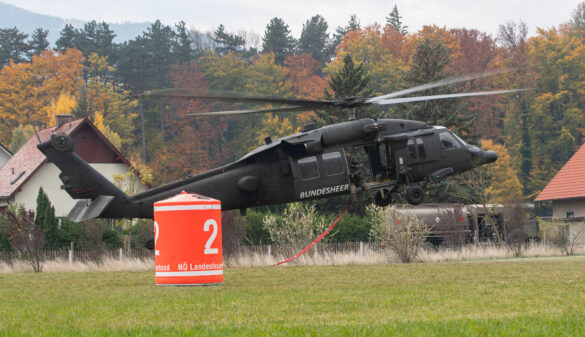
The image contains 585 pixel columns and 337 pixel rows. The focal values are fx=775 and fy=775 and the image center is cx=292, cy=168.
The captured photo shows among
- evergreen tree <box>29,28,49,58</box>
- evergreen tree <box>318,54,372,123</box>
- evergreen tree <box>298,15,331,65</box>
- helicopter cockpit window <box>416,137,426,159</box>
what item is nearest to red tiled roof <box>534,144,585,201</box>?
evergreen tree <box>318,54,372,123</box>

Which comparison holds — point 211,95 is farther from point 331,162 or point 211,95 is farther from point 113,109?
point 113,109

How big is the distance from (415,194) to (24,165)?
4257cm

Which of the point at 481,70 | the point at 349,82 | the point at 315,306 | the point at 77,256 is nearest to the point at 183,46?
the point at 481,70

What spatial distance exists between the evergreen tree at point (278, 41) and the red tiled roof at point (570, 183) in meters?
55.6

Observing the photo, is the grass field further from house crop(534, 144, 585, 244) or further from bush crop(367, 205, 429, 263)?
house crop(534, 144, 585, 244)

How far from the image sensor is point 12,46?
112125 millimetres

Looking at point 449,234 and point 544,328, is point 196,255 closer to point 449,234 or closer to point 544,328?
point 544,328

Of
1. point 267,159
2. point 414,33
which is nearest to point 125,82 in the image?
point 414,33

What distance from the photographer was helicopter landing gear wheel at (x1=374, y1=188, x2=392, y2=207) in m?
20.4

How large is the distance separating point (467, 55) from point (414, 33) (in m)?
9.08

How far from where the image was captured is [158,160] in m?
86.7

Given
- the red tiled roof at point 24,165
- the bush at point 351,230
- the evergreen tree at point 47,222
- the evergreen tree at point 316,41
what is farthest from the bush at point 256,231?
the evergreen tree at point 316,41

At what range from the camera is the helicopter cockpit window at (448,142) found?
21.2 metres

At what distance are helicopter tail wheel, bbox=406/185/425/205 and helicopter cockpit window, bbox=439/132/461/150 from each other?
1617 mm
